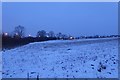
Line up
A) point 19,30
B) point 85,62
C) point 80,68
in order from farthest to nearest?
point 19,30 → point 85,62 → point 80,68

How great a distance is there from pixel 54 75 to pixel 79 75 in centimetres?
153

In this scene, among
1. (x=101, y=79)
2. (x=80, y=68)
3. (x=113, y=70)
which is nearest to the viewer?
(x=101, y=79)

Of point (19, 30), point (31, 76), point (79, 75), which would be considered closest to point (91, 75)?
point (79, 75)

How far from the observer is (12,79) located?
702 inches

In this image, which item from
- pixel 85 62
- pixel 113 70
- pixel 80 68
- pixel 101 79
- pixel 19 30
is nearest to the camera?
pixel 101 79

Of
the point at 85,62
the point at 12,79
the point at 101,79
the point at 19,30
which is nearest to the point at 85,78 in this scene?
the point at 101,79

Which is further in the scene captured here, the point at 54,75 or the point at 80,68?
the point at 80,68

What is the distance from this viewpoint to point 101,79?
53.7 feet

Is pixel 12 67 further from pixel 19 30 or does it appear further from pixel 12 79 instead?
pixel 19 30

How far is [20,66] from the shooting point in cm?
2264

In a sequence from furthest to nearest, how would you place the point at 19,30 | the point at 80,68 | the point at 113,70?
the point at 19,30 → the point at 80,68 → the point at 113,70

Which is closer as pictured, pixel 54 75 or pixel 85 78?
pixel 85 78

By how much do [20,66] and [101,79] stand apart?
26.3ft

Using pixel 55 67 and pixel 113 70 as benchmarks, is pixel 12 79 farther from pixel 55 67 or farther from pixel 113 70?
pixel 113 70
